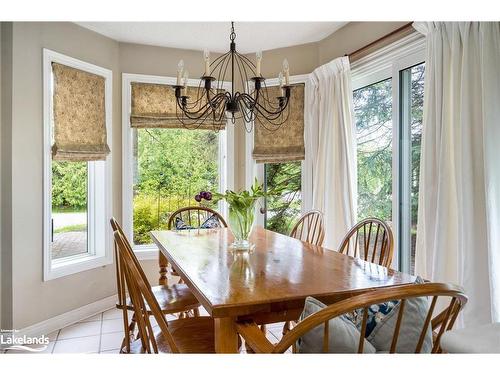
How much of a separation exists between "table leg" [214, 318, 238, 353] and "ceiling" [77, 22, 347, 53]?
2.54 metres

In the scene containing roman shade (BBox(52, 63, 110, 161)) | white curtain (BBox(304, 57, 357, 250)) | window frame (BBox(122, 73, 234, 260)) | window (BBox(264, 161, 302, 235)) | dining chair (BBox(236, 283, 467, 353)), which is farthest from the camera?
window (BBox(264, 161, 302, 235))

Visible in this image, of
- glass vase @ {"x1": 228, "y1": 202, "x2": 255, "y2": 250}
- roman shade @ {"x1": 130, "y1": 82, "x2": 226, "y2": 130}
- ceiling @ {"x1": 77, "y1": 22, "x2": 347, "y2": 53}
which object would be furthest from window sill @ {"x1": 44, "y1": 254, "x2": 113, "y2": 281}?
ceiling @ {"x1": 77, "y1": 22, "x2": 347, "y2": 53}

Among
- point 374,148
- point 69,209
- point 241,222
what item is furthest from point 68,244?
point 374,148

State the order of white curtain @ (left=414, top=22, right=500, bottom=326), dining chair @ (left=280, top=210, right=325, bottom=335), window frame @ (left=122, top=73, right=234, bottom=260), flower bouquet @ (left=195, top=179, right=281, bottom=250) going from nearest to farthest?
white curtain @ (left=414, top=22, right=500, bottom=326), flower bouquet @ (left=195, top=179, right=281, bottom=250), dining chair @ (left=280, top=210, right=325, bottom=335), window frame @ (left=122, top=73, right=234, bottom=260)

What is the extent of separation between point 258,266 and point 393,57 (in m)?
1.88

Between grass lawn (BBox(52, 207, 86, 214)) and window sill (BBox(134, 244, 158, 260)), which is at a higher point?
grass lawn (BBox(52, 207, 86, 214))

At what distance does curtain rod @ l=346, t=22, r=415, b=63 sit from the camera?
94.0 inches

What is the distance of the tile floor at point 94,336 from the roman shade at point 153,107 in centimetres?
178

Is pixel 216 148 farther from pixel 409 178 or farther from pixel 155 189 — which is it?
pixel 409 178

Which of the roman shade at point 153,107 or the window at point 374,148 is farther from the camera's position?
the roman shade at point 153,107

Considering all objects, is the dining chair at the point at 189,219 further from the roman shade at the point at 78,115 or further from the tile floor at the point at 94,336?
the roman shade at the point at 78,115

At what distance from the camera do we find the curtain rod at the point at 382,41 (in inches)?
94.0

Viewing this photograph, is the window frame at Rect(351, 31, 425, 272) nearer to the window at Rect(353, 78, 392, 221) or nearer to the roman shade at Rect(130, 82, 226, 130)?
the window at Rect(353, 78, 392, 221)

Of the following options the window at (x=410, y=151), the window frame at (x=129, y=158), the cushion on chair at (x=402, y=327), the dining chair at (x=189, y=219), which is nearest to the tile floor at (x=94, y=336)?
the dining chair at (x=189, y=219)
